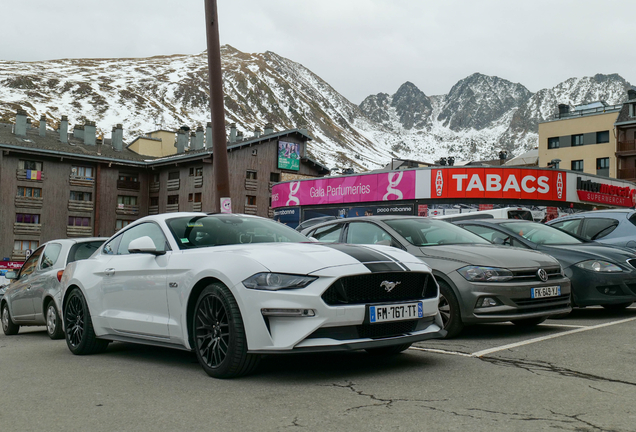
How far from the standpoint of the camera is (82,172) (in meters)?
63.8

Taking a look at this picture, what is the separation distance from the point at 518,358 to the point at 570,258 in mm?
3665

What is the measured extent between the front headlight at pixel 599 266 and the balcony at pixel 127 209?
62158mm

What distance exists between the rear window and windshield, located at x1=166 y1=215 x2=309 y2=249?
3850 millimetres

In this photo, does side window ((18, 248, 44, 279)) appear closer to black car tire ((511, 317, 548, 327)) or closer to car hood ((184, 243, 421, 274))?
car hood ((184, 243, 421, 274))

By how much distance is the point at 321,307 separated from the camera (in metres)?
4.60

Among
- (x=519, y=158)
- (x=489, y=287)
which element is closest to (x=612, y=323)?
(x=489, y=287)

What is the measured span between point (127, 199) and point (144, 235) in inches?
2490

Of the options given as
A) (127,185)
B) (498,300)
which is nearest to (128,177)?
(127,185)

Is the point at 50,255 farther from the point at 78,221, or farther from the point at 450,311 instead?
the point at 78,221

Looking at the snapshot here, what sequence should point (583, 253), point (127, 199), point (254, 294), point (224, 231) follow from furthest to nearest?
point (127, 199), point (583, 253), point (224, 231), point (254, 294)

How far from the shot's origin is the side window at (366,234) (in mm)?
7730

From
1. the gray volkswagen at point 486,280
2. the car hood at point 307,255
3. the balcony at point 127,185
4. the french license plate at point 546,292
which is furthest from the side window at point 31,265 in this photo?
the balcony at point 127,185

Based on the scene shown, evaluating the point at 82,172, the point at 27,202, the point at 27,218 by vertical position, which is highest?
the point at 82,172

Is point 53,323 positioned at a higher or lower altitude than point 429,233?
lower
